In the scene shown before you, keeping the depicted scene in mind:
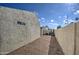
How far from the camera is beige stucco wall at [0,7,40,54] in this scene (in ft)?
11.9

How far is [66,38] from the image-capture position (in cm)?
364

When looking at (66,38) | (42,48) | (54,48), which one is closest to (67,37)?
(66,38)

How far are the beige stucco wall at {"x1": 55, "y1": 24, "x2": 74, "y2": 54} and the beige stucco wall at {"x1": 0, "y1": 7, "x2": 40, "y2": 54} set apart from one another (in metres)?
0.36

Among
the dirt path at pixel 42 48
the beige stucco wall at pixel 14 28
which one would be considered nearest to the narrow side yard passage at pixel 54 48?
the dirt path at pixel 42 48

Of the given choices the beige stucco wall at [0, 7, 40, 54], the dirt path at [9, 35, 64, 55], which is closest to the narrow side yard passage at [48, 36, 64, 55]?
the dirt path at [9, 35, 64, 55]

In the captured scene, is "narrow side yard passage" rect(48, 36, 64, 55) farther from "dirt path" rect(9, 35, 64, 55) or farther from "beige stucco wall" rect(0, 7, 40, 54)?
"beige stucco wall" rect(0, 7, 40, 54)

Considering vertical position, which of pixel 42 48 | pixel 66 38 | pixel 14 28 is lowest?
pixel 42 48

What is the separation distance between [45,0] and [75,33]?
2.39 feet

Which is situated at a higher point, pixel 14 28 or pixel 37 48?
pixel 14 28

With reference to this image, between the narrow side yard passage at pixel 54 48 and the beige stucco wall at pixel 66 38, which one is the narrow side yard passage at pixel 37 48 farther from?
the beige stucco wall at pixel 66 38

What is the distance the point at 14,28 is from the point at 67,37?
0.88 m

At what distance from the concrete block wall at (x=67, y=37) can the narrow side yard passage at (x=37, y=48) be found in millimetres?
190

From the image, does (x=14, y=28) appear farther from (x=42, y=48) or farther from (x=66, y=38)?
(x=66, y=38)
